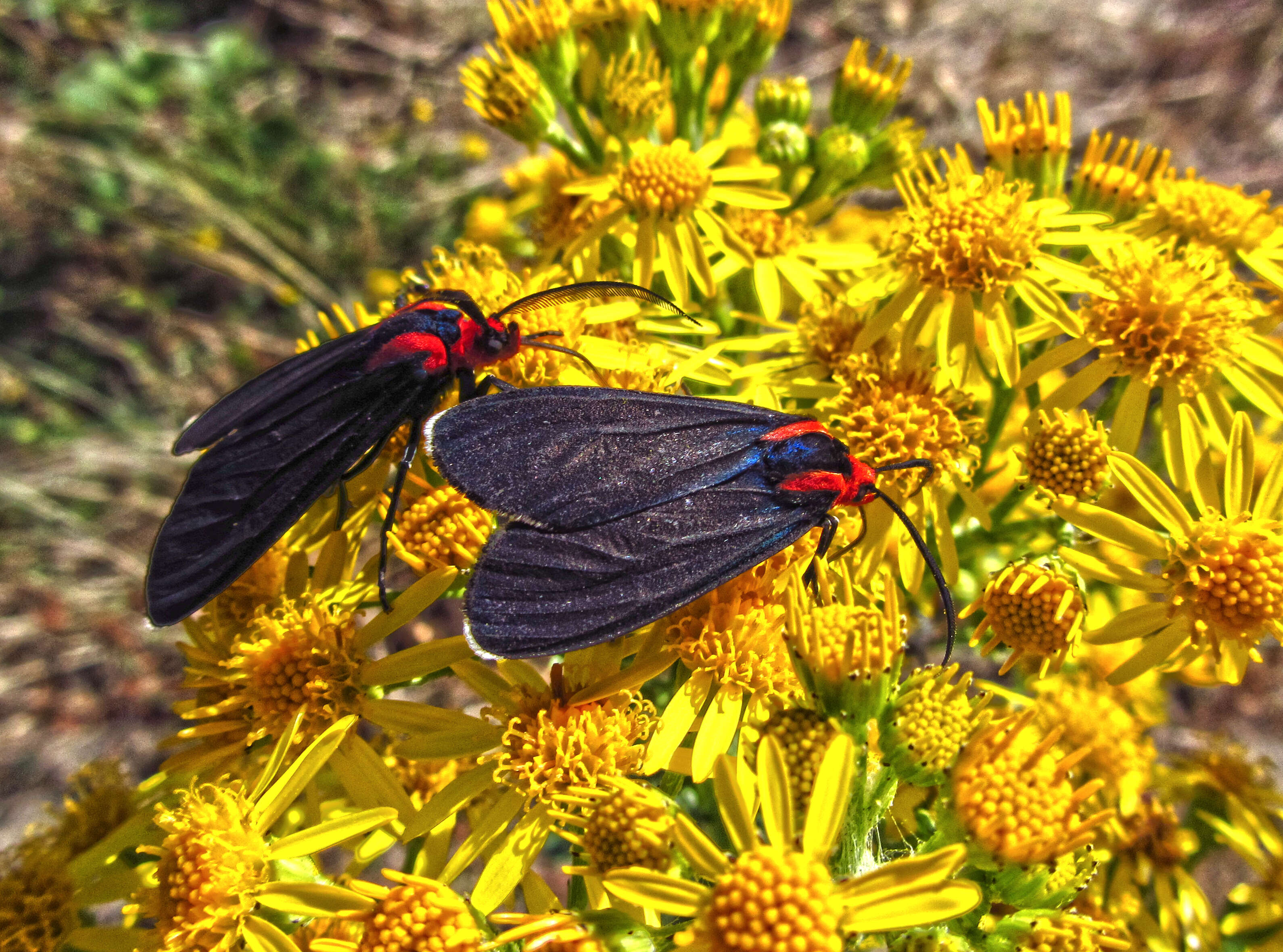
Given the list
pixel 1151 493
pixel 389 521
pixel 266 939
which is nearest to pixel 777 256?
pixel 1151 493

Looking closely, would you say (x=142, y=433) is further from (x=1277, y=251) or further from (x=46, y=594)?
(x=1277, y=251)

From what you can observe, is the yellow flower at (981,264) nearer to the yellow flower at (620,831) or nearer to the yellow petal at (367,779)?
the yellow flower at (620,831)

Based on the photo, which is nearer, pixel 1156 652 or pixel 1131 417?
pixel 1156 652

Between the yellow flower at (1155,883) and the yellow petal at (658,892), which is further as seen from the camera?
the yellow flower at (1155,883)

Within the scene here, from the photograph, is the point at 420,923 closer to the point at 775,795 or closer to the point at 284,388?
the point at 775,795

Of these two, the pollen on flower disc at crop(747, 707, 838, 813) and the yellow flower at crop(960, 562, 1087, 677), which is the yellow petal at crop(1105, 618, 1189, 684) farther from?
the pollen on flower disc at crop(747, 707, 838, 813)

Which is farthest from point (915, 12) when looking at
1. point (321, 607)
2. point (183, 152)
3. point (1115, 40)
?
point (321, 607)

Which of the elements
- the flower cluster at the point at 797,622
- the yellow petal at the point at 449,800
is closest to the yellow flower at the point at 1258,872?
the flower cluster at the point at 797,622
